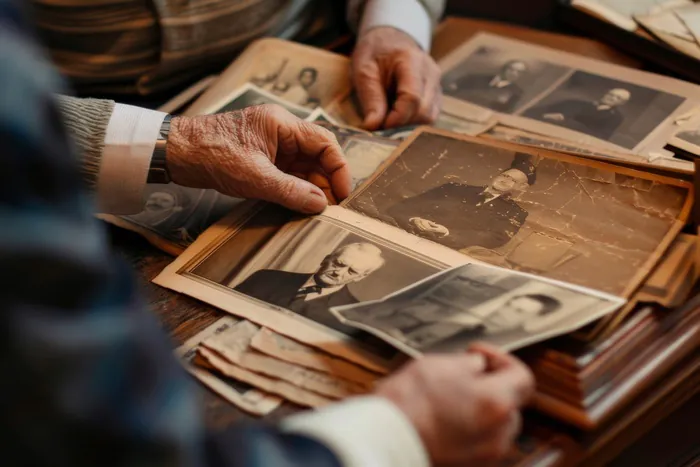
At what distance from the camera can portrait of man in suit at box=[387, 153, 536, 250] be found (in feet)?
2.69

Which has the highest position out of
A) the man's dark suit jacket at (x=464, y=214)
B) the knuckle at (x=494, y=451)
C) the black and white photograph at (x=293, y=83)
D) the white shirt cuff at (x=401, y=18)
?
the white shirt cuff at (x=401, y=18)

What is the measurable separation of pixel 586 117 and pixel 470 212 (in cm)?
34

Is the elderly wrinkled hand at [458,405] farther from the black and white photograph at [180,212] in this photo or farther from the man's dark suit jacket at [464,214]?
the black and white photograph at [180,212]

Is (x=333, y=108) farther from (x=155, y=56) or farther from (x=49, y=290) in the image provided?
(x=49, y=290)

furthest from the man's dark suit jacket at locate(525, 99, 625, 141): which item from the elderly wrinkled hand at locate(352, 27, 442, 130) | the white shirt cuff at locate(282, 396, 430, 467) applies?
the white shirt cuff at locate(282, 396, 430, 467)

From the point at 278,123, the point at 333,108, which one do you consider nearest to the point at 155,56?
the point at 333,108

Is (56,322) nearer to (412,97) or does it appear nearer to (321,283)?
(321,283)

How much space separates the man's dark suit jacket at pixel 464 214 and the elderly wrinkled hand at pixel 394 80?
0.76 feet

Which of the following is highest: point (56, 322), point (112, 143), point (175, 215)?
point (56, 322)

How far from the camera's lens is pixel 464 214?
33.5 inches

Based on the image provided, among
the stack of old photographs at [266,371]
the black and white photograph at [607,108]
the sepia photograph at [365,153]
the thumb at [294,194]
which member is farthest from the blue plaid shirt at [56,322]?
the black and white photograph at [607,108]

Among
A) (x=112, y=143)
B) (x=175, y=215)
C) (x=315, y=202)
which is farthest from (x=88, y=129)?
(x=315, y=202)

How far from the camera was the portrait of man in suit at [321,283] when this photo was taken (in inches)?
29.8

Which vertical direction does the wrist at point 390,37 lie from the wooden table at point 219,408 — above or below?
above
